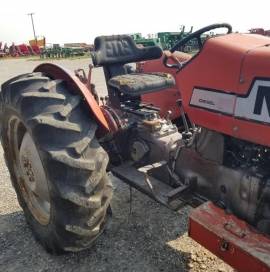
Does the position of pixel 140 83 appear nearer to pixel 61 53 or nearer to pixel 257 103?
pixel 257 103

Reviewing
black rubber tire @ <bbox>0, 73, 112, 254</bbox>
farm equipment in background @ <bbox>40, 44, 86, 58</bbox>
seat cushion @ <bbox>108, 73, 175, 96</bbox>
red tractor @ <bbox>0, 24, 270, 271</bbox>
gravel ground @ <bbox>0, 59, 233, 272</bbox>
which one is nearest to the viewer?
red tractor @ <bbox>0, 24, 270, 271</bbox>

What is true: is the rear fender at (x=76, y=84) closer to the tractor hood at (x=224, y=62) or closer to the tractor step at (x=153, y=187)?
the tractor step at (x=153, y=187)

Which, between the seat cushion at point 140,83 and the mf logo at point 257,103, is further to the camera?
the seat cushion at point 140,83

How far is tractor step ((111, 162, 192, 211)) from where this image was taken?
2.42 metres

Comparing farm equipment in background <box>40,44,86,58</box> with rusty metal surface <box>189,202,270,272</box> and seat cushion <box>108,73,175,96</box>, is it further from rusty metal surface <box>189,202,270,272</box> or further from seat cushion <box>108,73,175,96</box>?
rusty metal surface <box>189,202,270,272</box>

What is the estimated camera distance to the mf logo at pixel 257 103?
6.04ft

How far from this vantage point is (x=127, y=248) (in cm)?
269

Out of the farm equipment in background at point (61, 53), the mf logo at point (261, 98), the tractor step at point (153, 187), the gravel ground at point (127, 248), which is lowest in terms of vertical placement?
the farm equipment in background at point (61, 53)

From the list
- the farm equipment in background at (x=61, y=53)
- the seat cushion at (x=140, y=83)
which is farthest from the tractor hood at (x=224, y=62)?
the farm equipment in background at (x=61, y=53)

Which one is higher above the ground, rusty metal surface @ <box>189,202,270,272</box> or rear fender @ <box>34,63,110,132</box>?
rear fender @ <box>34,63,110,132</box>

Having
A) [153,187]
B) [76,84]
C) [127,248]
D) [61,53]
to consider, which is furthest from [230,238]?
[61,53]

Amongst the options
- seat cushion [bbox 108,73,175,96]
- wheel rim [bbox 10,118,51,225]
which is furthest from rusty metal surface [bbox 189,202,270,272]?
seat cushion [bbox 108,73,175,96]

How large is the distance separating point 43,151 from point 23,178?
0.86m

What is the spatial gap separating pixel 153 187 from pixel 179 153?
312mm
